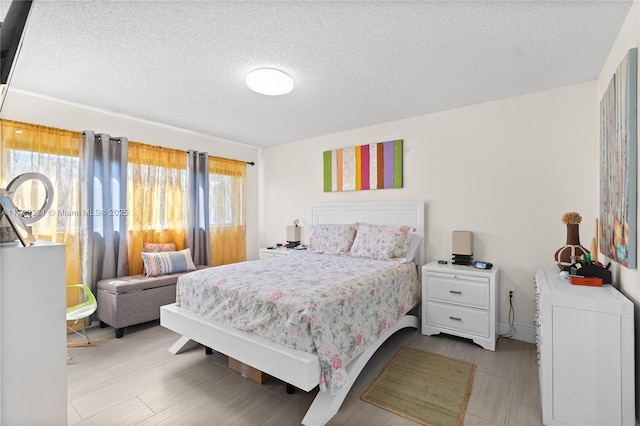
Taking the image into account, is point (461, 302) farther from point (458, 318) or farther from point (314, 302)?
point (314, 302)

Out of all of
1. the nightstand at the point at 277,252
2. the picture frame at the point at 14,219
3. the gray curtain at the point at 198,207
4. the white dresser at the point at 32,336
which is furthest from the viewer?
the nightstand at the point at 277,252

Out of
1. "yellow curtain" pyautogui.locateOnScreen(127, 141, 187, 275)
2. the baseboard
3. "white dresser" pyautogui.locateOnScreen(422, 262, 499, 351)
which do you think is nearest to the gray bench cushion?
"yellow curtain" pyautogui.locateOnScreen(127, 141, 187, 275)

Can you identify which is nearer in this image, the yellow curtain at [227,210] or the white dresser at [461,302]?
the white dresser at [461,302]

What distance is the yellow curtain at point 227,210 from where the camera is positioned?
15.0 feet

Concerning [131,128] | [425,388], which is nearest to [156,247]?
[131,128]

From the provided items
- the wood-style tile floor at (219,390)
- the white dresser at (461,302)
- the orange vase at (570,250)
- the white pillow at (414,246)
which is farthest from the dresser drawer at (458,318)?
the orange vase at (570,250)

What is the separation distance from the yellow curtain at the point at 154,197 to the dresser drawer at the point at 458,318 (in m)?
3.32

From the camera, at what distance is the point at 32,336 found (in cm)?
89

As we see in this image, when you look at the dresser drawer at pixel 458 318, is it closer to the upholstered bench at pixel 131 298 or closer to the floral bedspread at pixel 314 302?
the floral bedspread at pixel 314 302

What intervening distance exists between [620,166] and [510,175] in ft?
4.10

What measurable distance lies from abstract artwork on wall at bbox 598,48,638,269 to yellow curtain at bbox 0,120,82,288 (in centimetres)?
453

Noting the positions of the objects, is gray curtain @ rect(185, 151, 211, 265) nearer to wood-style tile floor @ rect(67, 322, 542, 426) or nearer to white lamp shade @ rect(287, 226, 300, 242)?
white lamp shade @ rect(287, 226, 300, 242)

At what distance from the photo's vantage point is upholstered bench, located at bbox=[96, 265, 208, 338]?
9.97ft

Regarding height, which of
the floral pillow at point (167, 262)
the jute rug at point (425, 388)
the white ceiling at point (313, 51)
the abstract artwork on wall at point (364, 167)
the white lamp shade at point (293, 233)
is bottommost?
the jute rug at point (425, 388)
